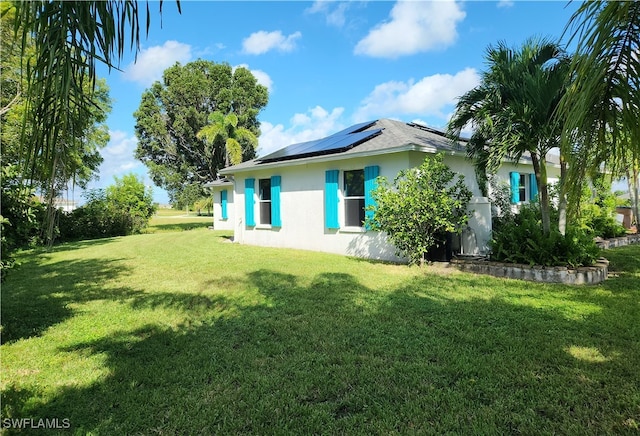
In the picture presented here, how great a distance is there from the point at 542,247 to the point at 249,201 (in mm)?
9475

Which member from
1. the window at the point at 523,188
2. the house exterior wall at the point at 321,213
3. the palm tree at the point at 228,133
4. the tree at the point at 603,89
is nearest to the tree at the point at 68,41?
the tree at the point at 603,89

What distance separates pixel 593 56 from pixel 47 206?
366cm

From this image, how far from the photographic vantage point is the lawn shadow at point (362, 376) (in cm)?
258

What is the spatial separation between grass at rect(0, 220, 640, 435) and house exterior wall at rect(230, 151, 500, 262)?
2.54 m

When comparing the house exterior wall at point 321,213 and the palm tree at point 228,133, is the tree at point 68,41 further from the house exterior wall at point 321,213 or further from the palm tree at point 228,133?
the palm tree at point 228,133

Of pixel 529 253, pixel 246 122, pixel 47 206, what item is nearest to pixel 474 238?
pixel 529 253

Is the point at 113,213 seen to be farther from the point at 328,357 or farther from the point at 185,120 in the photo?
the point at 328,357

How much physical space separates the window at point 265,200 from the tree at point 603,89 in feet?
35.9

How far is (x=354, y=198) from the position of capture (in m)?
10.3

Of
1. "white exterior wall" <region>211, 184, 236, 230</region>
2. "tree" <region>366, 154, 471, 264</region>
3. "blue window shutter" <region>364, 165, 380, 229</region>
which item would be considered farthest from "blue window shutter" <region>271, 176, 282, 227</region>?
"white exterior wall" <region>211, 184, 236, 230</region>

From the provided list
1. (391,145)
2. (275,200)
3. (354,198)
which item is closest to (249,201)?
(275,200)

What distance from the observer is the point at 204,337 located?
4.26 m

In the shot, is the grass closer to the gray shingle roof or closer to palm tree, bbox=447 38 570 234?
palm tree, bbox=447 38 570 234

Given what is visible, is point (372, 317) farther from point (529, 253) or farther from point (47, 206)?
point (529, 253)
